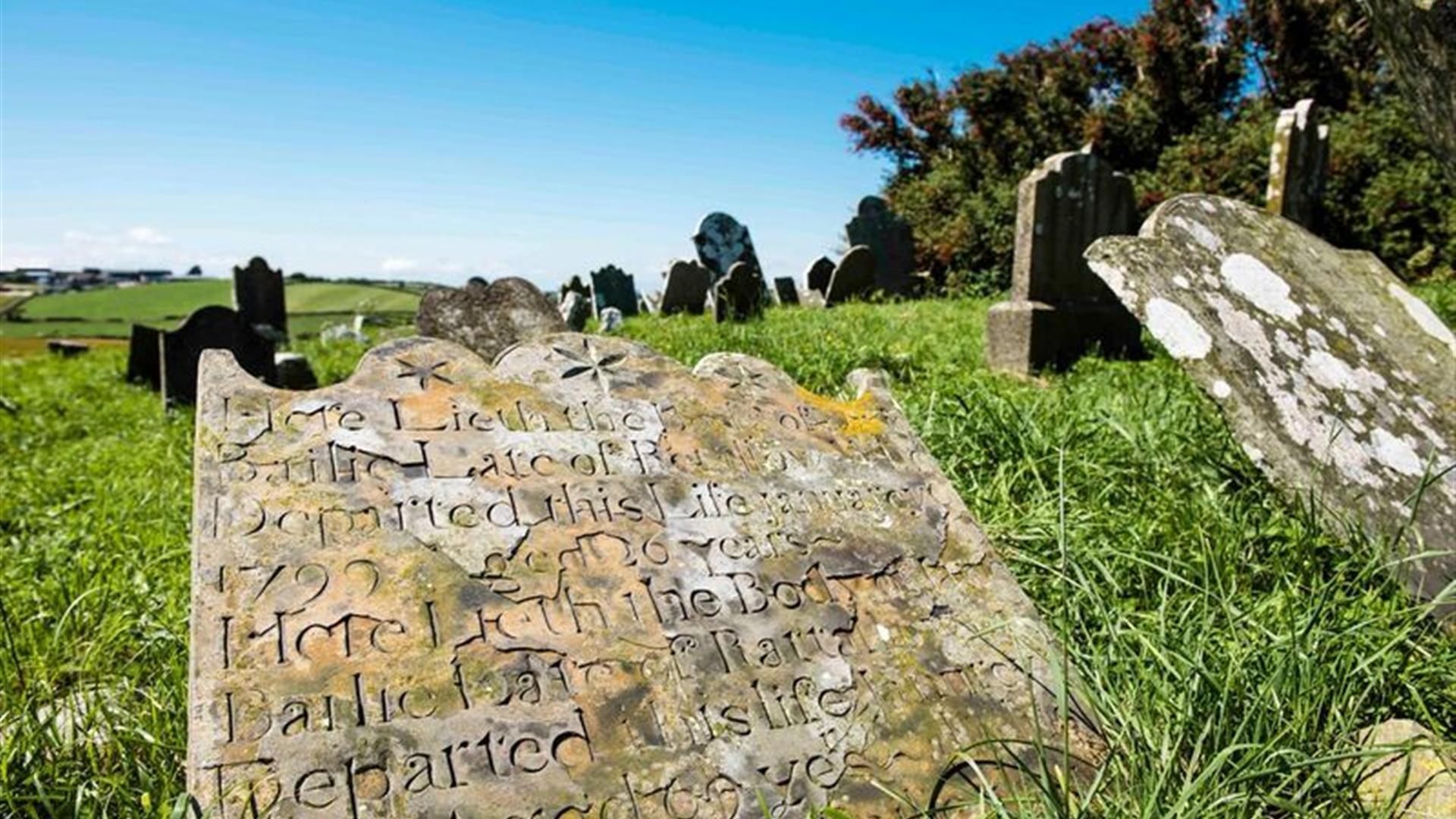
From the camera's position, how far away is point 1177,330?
125 inches

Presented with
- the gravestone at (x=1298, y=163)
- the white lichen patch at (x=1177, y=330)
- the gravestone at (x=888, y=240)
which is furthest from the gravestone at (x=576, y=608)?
the gravestone at (x=888, y=240)

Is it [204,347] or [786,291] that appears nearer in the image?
[204,347]

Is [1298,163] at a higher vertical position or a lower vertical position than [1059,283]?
higher

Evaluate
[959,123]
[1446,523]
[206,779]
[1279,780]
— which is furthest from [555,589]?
[959,123]

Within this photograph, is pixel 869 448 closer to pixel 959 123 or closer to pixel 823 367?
pixel 823 367

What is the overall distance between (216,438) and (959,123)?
21119mm

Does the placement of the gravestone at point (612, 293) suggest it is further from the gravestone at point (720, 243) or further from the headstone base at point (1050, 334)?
the headstone base at point (1050, 334)

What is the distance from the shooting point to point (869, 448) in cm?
257

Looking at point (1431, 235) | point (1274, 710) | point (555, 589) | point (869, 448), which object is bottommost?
point (1274, 710)

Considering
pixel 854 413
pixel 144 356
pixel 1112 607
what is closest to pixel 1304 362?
pixel 1112 607

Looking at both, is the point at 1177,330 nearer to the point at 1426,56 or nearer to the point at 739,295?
the point at 1426,56

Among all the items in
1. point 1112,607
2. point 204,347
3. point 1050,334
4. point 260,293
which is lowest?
point 1112,607

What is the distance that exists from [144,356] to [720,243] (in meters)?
9.23

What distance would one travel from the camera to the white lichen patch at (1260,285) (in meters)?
3.44
